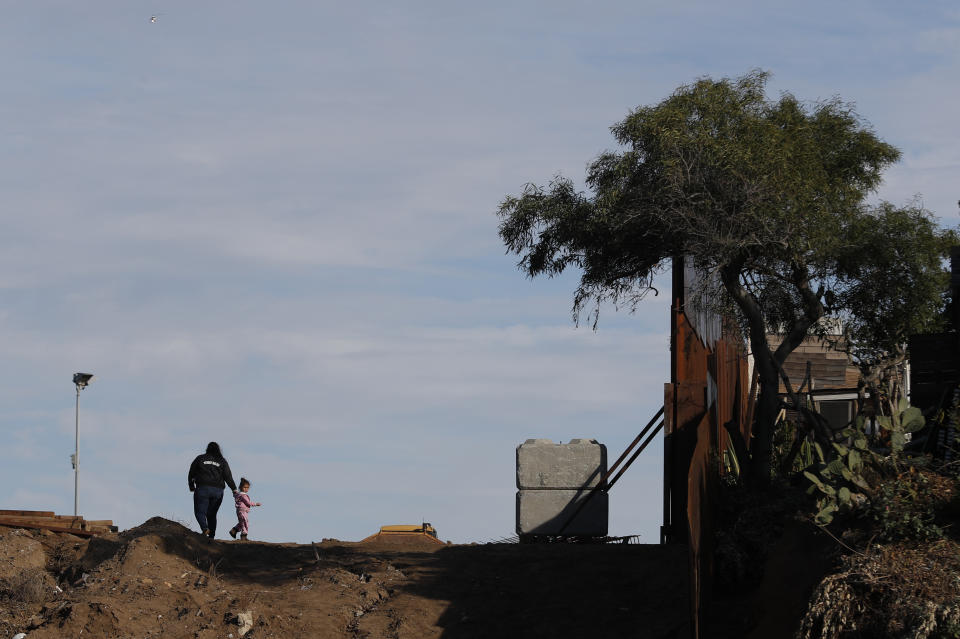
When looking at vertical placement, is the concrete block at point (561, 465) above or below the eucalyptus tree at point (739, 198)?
below

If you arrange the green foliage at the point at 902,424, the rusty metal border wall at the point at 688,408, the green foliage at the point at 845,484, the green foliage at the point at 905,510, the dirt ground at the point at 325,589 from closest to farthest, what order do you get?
the green foliage at the point at 905,510, the green foliage at the point at 845,484, the green foliage at the point at 902,424, the dirt ground at the point at 325,589, the rusty metal border wall at the point at 688,408

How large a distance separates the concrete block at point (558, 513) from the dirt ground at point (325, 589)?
1378 mm

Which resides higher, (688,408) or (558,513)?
→ (688,408)

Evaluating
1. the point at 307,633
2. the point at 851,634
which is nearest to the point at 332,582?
the point at 307,633

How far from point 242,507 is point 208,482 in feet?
2.93

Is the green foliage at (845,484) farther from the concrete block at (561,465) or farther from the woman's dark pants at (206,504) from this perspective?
the woman's dark pants at (206,504)

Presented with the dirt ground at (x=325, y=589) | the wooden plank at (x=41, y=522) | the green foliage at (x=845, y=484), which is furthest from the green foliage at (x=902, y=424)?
the wooden plank at (x=41, y=522)

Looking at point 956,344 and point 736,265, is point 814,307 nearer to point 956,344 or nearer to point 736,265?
point 736,265

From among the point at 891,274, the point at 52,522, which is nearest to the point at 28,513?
the point at 52,522

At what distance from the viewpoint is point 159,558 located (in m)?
14.3

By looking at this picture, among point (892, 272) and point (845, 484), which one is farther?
point (892, 272)

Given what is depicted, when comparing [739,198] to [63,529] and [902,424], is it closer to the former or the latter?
[902,424]

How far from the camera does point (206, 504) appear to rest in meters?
17.0

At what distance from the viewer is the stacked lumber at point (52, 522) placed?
16.4 meters
